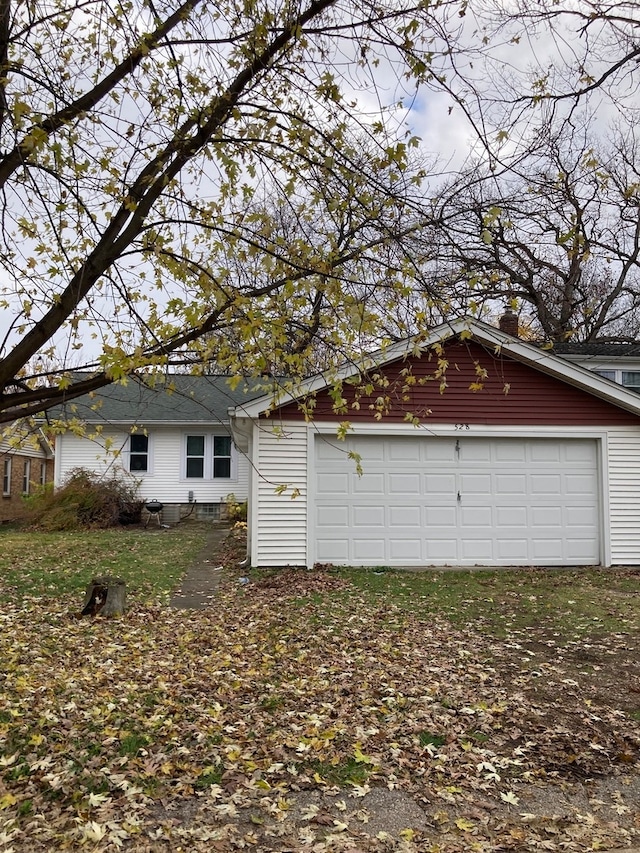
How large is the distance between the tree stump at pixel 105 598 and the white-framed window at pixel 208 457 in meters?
13.1

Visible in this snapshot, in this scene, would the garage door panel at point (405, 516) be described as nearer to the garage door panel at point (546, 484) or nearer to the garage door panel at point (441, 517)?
the garage door panel at point (441, 517)

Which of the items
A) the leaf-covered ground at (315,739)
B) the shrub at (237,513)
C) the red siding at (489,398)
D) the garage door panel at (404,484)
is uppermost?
the red siding at (489,398)

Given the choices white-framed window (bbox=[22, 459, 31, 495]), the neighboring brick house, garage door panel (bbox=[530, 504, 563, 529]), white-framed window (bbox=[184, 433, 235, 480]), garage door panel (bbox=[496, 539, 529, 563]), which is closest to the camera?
garage door panel (bbox=[496, 539, 529, 563])

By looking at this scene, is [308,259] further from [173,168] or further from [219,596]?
[219,596]

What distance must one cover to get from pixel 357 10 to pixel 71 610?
731 cm

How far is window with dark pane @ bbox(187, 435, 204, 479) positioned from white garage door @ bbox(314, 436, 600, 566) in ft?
33.3

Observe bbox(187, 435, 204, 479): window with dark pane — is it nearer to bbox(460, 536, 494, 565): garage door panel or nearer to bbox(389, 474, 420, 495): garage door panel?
bbox(389, 474, 420, 495): garage door panel

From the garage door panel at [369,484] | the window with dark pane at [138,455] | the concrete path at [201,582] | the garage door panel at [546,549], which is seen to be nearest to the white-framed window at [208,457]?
the window with dark pane at [138,455]

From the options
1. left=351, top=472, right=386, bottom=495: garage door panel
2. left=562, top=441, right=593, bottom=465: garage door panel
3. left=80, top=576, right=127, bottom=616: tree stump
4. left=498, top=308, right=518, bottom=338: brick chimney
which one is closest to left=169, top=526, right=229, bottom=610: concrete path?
left=80, top=576, right=127, bottom=616: tree stump

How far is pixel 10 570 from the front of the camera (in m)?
11.5

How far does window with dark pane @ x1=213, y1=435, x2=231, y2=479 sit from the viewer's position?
21703 millimetres

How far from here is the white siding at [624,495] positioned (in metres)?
12.5

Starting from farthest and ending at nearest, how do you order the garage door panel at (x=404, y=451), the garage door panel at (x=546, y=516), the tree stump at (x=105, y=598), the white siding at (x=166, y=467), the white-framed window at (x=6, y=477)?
the white-framed window at (x=6, y=477), the white siding at (x=166, y=467), the garage door panel at (x=546, y=516), the garage door panel at (x=404, y=451), the tree stump at (x=105, y=598)

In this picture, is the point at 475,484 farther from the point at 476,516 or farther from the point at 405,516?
the point at 405,516
